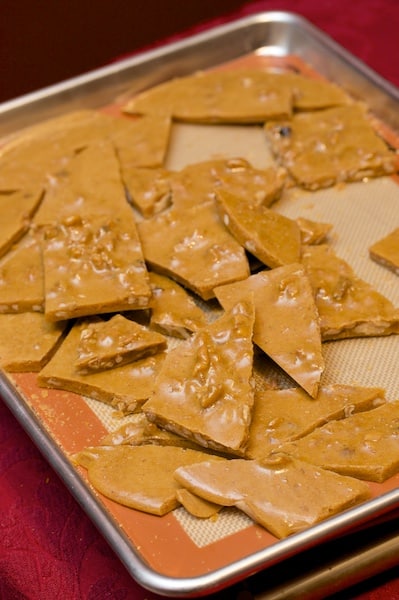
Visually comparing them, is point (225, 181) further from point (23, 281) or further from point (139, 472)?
point (139, 472)

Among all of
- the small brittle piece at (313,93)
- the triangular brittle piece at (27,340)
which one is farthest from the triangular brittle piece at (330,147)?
the triangular brittle piece at (27,340)

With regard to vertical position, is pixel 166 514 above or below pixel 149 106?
below

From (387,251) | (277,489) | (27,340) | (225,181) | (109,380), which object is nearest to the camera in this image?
(277,489)

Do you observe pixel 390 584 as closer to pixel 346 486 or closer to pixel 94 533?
pixel 346 486

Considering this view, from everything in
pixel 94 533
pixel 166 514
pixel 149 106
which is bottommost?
pixel 94 533

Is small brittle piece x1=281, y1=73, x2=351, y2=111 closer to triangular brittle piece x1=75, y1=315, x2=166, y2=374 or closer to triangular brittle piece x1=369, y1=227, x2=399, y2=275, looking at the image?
triangular brittle piece x1=369, y1=227, x2=399, y2=275

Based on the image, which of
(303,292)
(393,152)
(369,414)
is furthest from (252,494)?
(393,152)

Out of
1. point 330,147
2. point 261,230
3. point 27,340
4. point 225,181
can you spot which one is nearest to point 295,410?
point 261,230
